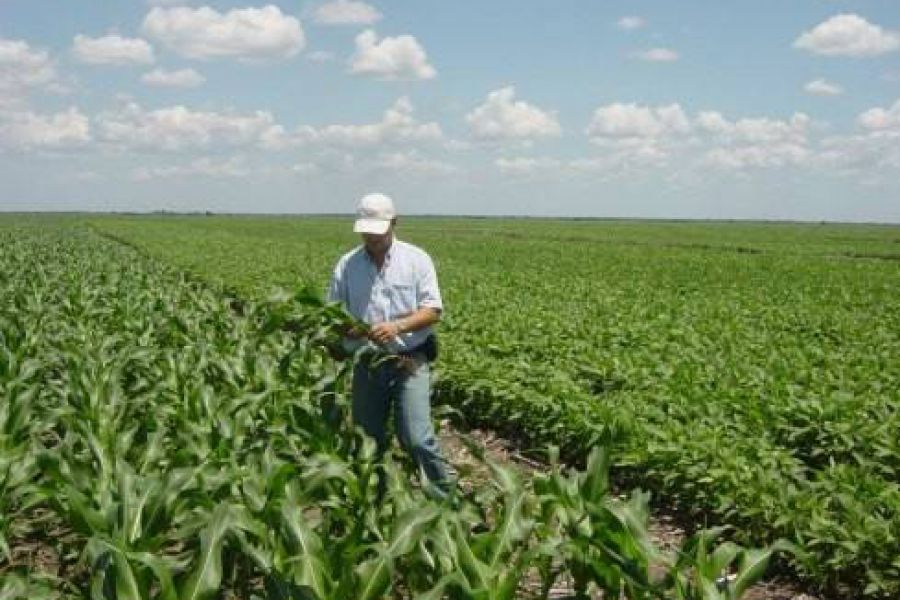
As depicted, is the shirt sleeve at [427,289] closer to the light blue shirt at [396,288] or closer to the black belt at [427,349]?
the light blue shirt at [396,288]

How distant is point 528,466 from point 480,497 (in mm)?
3410

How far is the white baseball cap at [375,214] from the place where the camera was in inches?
189

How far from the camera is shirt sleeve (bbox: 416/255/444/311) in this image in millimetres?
5032

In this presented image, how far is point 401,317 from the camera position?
16.7ft

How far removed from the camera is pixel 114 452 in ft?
16.9

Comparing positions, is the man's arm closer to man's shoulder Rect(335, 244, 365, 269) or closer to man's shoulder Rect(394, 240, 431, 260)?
man's shoulder Rect(394, 240, 431, 260)

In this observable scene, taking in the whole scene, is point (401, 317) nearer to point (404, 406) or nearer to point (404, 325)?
point (404, 325)

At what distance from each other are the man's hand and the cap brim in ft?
1.62

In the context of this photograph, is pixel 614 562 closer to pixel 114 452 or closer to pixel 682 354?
pixel 114 452

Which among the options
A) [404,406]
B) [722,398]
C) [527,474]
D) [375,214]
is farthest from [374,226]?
[722,398]

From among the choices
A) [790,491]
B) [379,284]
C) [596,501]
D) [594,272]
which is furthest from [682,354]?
[594,272]

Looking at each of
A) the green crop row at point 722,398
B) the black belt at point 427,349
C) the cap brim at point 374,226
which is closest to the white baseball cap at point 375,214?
the cap brim at point 374,226

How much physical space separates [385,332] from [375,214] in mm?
629

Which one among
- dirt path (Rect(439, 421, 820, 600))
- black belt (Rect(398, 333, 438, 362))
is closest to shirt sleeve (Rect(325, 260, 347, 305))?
black belt (Rect(398, 333, 438, 362))
